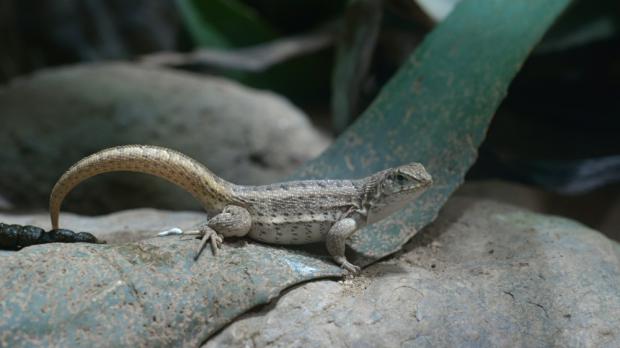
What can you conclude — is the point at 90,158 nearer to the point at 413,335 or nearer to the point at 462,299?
the point at 413,335

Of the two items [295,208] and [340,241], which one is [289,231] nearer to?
[295,208]

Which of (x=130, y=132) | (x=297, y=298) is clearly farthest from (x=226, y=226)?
(x=130, y=132)

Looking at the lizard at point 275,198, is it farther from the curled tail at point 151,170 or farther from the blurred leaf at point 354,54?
the blurred leaf at point 354,54

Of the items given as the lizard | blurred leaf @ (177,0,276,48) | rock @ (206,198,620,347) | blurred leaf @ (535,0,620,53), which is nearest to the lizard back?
the lizard

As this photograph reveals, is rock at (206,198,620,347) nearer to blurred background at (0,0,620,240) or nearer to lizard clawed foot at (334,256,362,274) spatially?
lizard clawed foot at (334,256,362,274)

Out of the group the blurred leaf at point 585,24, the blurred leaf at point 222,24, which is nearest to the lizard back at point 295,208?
the blurred leaf at point 585,24

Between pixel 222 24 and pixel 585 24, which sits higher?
pixel 222 24
